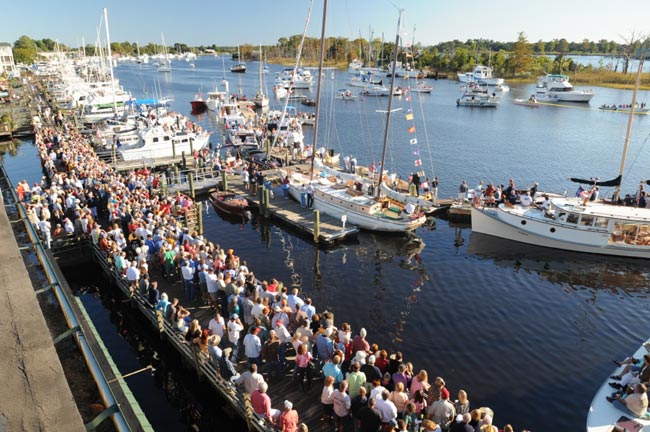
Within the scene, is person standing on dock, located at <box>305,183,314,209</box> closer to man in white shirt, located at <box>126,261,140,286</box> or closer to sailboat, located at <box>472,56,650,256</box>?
sailboat, located at <box>472,56,650,256</box>

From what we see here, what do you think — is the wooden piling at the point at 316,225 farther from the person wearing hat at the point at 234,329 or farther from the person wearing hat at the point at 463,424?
the person wearing hat at the point at 463,424

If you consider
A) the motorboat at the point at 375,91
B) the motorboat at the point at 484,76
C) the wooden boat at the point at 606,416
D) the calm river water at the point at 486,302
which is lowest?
the calm river water at the point at 486,302

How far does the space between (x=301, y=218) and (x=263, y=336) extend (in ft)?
50.7

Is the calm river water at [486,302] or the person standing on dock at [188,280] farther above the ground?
the person standing on dock at [188,280]

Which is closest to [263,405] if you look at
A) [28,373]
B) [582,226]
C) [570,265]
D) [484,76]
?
[28,373]

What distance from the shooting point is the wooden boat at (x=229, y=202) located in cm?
2998

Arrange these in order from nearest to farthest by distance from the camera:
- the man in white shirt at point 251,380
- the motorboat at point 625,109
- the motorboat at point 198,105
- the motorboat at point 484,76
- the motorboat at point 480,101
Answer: the man in white shirt at point 251,380
the motorboat at point 198,105
the motorboat at point 625,109
the motorboat at point 480,101
the motorboat at point 484,76

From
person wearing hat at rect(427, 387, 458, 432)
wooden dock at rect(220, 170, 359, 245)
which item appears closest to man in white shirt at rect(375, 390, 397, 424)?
person wearing hat at rect(427, 387, 458, 432)

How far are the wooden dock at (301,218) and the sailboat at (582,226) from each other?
8.91m

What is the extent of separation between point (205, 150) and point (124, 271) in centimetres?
2381

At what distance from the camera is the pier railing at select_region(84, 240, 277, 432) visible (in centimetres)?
1124

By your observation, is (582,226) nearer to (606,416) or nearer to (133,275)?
(606,416)

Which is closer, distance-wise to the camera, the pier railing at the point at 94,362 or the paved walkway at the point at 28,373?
the paved walkway at the point at 28,373

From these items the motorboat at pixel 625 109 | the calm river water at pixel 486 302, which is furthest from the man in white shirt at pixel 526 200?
the motorboat at pixel 625 109
